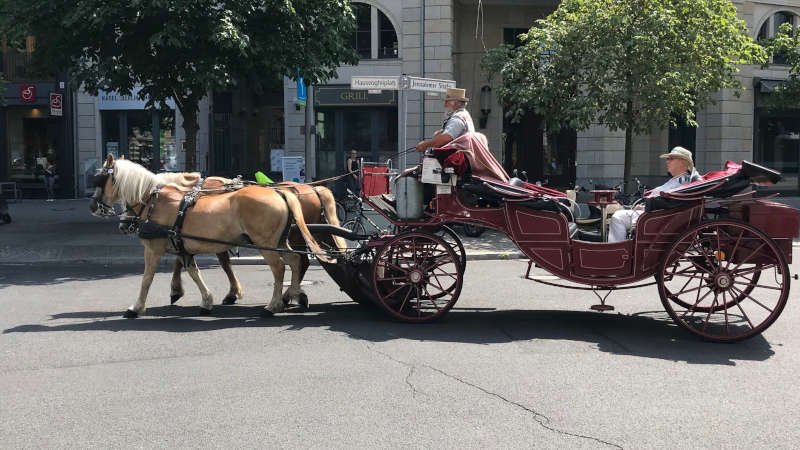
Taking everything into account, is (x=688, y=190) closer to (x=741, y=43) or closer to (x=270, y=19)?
(x=270, y=19)

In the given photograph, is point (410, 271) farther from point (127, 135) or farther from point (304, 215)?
point (127, 135)

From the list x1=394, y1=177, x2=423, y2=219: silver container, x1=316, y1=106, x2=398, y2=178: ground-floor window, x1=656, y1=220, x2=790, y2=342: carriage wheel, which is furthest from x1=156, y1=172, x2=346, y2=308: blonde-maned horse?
x1=316, y1=106, x2=398, y2=178: ground-floor window

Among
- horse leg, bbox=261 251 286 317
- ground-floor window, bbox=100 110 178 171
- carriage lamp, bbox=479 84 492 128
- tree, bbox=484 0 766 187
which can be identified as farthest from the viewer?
ground-floor window, bbox=100 110 178 171

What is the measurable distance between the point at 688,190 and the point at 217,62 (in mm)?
9268

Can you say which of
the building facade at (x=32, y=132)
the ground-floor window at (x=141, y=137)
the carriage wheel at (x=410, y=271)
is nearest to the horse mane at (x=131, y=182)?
the carriage wheel at (x=410, y=271)

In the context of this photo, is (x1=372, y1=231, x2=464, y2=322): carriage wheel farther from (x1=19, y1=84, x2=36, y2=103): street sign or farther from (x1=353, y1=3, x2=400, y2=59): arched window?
(x1=19, y1=84, x2=36, y2=103): street sign

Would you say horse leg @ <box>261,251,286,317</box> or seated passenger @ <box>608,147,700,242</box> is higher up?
seated passenger @ <box>608,147,700,242</box>

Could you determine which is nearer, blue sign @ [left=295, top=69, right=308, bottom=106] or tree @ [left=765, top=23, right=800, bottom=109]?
blue sign @ [left=295, top=69, right=308, bottom=106]

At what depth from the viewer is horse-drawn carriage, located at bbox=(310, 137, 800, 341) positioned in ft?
22.0

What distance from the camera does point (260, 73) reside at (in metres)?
14.8

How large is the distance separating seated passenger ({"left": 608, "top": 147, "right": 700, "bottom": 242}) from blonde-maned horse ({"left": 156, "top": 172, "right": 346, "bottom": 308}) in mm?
2956

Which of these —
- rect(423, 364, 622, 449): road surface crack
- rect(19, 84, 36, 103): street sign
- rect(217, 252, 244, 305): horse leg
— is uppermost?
rect(19, 84, 36, 103): street sign

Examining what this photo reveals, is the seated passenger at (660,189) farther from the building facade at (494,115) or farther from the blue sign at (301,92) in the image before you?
the building facade at (494,115)

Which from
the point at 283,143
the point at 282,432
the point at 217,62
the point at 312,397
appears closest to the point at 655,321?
the point at 312,397
